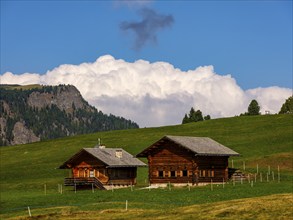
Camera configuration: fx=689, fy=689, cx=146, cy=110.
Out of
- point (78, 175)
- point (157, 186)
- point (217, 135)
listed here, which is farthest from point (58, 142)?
point (157, 186)

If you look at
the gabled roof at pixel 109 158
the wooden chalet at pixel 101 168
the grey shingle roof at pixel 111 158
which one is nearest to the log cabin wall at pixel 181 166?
the grey shingle roof at pixel 111 158

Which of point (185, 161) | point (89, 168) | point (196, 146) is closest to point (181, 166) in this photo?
point (185, 161)

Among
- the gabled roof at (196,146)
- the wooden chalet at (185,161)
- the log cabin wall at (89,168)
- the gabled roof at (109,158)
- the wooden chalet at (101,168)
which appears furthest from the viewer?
the log cabin wall at (89,168)

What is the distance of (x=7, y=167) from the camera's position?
12962cm

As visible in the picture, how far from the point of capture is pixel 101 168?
310 feet

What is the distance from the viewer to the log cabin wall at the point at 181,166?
8806 centimetres

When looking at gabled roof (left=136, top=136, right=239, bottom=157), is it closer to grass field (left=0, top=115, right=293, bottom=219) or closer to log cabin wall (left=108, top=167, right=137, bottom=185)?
grass field (left=0, top=115, right=293, bottom=219)

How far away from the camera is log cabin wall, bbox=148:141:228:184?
88.1 meters

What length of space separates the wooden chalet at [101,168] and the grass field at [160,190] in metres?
2.81

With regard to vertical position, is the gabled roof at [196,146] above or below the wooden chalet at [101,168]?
above

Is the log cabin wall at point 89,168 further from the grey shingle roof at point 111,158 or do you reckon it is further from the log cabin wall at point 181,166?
the log cabin wall at point 181,166

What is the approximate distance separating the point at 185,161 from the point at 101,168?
12551 mm

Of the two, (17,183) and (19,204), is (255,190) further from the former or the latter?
(17,183)

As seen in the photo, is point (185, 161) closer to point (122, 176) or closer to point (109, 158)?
point (109, 158)
